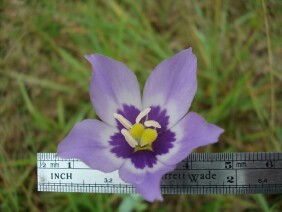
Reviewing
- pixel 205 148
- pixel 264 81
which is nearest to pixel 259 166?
pixel 205 148

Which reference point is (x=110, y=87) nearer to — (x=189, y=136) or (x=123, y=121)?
(x=123, y=121)

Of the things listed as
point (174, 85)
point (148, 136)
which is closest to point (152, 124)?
point (148, 136)

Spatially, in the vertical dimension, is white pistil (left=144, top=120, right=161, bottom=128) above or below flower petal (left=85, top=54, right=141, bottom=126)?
below

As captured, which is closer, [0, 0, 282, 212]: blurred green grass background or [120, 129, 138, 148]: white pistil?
[120, 129, 138, 148]: white pistil

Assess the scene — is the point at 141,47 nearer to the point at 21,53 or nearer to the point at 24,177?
the point at 21,53

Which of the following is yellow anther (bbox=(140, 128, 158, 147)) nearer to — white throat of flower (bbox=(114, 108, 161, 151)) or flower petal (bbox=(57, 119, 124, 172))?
white throat of flower (bbox=(114, 108, 161, 151))

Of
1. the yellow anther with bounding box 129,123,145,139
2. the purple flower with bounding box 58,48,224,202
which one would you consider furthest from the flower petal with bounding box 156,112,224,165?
the yellow anther with bounding box 129,123,145,139
